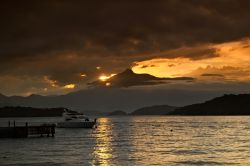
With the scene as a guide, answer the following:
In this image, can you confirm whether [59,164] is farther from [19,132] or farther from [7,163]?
[19,132]

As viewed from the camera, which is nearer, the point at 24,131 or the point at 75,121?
the point at 24,131

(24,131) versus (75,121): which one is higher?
(75,121)

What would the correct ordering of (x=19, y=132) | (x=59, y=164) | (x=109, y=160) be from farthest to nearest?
1. (x=19, y=132)
2. (x=109, y=160)
3. (x=59, y=164)

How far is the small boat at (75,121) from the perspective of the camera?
481 feet

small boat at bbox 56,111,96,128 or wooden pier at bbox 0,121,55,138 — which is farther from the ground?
small boat at bbox 56,111,96,128

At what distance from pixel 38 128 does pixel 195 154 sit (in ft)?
184

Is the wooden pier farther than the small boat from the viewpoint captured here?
No

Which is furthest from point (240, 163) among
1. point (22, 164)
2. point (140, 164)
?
point (22, 164)

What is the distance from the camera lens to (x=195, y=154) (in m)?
61.9

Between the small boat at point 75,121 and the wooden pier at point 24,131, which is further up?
the small boat at point 75,121

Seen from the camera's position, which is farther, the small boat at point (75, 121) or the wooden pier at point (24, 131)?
the small boat at point (75, 121)

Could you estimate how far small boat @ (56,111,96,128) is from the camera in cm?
14650

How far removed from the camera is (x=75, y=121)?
484 feet

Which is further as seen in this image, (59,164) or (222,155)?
(222,155)
